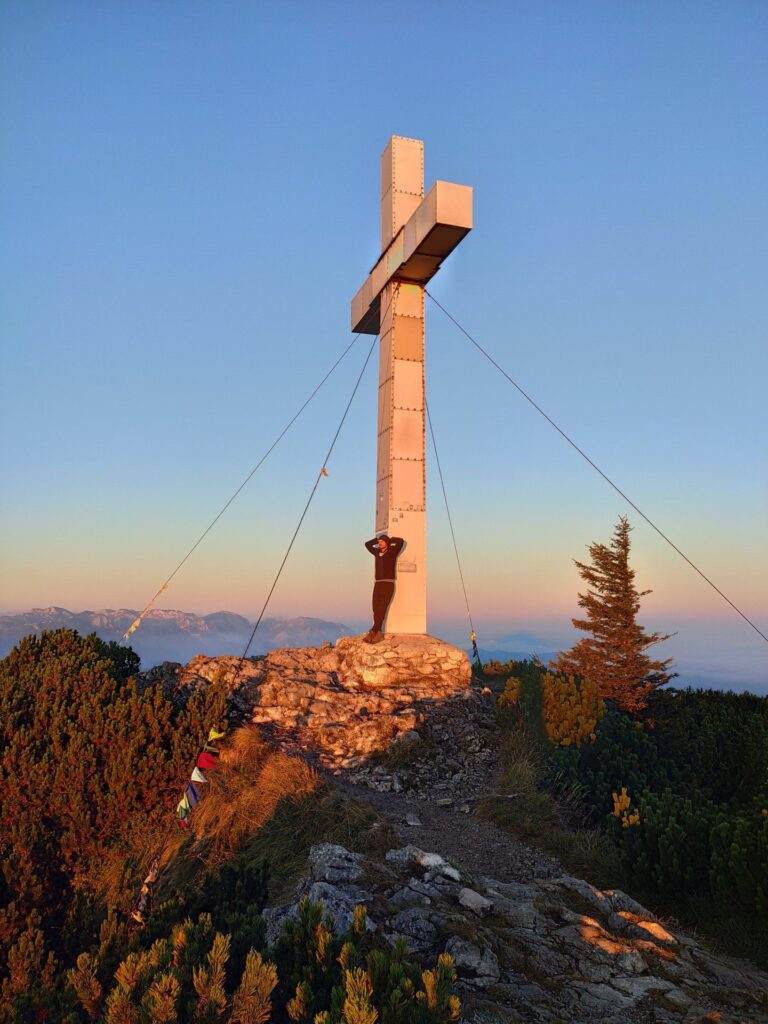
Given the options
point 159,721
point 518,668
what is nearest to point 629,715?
point 518,668

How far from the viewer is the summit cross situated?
45.9 ft

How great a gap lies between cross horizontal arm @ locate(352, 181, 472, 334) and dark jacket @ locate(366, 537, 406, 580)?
558 centimetres

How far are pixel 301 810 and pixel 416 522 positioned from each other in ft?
23.7

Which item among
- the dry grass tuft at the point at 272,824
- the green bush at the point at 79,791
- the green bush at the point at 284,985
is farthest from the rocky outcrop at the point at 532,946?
the green bush at the point at 79,791

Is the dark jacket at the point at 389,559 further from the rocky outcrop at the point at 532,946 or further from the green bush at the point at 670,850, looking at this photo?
the rocky outcrop at the point at 532,946

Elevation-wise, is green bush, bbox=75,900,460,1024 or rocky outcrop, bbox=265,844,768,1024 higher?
green bush, bbox=75,900,460,1024

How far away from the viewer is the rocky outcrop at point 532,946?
4477 millimetres

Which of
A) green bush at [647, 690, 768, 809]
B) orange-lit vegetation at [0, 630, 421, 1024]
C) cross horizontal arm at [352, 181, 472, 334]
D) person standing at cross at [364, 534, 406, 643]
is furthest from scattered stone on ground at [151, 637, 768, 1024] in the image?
cross horizontal arm at [352, 181, 472, 334]

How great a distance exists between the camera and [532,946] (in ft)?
16.7

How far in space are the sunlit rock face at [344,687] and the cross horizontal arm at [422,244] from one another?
751 cm

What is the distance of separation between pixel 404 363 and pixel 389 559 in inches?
163

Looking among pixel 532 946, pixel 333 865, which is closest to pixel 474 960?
pixel 532 946

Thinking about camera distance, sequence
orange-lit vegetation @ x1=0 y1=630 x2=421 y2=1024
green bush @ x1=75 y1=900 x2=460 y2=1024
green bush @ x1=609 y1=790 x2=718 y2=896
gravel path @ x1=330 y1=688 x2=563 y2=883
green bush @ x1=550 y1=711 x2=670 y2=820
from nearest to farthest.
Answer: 1. green bush @ x1=75 y1=900 x2=460 y2=1024
2. orange-lit vegetation @ x1=0 y1=630 x2=421 y2=1024
3. green bush @ x1=609 y1=790 x2=718 y2=896
4. gravel path @ x1=330 y1=688 x2=563 y2=883
5. green bush @ x1=550 y1=711 x2=670 y2=820

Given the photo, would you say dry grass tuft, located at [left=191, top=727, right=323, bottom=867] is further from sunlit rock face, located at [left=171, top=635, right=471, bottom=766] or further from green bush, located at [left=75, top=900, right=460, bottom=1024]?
green bush, located at [left=75, top=900, right=460, bottom=1024]
